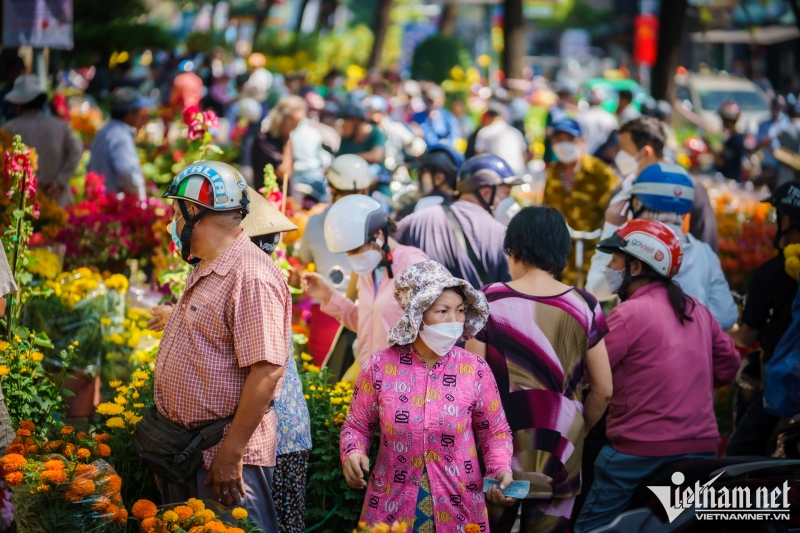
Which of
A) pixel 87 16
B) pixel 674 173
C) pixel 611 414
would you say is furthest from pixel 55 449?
pixel 87 16

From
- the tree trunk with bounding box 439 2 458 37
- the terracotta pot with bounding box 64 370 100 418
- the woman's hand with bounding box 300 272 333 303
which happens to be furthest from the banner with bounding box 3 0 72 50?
the tree trunk with bounding box 439 2 458 37

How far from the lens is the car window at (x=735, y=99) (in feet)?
83.7

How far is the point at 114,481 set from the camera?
356cm

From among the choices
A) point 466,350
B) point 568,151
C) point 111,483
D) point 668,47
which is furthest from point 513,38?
point 111,483

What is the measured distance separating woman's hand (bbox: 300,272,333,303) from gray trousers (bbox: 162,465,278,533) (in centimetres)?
149

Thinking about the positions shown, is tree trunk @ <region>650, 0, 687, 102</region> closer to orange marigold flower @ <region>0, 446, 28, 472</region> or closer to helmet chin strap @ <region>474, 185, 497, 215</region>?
helmet chin strap @ <region>474, 185, 497, 215</region>

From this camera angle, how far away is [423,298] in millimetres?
3818

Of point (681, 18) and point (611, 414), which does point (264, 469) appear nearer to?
point (611, 414)

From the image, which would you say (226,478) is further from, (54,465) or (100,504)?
(54,465)

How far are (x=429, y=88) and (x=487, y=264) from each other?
13.9 metres

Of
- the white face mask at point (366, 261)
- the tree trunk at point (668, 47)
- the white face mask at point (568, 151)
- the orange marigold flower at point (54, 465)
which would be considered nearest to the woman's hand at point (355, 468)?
the orange marigold flower at point (54, 465)

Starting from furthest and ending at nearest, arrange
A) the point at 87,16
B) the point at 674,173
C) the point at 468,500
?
the point at 87,16 → the point at 674,173 → the point at 468,500

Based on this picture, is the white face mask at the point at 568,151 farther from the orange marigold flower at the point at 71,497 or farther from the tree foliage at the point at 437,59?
the tree foliage at the point at 437,59

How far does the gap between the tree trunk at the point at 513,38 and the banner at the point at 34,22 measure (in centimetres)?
1617
